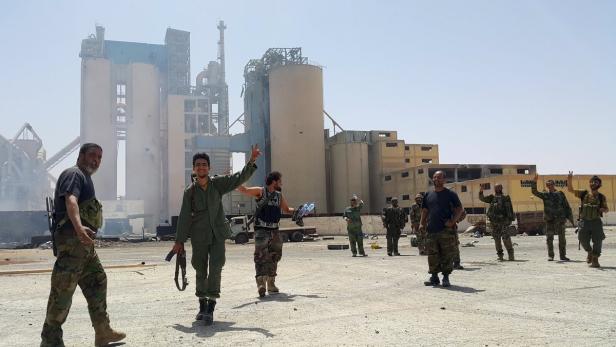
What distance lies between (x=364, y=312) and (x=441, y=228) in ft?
9.04

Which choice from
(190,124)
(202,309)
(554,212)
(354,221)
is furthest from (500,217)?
(190,124)

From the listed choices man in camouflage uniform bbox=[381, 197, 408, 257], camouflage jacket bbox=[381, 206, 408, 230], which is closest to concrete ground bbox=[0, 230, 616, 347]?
man in camouflage uniform bbox=[381, 197, 408, 257]

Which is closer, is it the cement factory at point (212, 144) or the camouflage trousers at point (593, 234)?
the camouflage trousers at point (593, 234)

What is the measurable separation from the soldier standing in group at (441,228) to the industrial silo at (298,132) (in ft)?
161

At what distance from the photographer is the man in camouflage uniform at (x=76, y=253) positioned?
4.04m

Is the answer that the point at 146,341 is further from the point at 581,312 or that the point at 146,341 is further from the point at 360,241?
the point at 360,241

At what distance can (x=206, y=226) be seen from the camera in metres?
5.32

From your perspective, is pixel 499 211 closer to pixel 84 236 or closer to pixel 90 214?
pixel 90 214

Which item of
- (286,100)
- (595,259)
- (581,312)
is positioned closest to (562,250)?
(595,259)

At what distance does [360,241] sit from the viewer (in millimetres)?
15344

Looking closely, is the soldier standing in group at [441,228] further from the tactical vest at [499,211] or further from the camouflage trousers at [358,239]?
the camouflage trousers at [358,239]

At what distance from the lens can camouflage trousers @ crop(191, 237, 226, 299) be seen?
5.25m

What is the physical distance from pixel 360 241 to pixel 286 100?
150ft

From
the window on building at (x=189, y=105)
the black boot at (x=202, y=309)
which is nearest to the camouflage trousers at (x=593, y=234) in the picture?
the black boot at (x=202, y=309)
